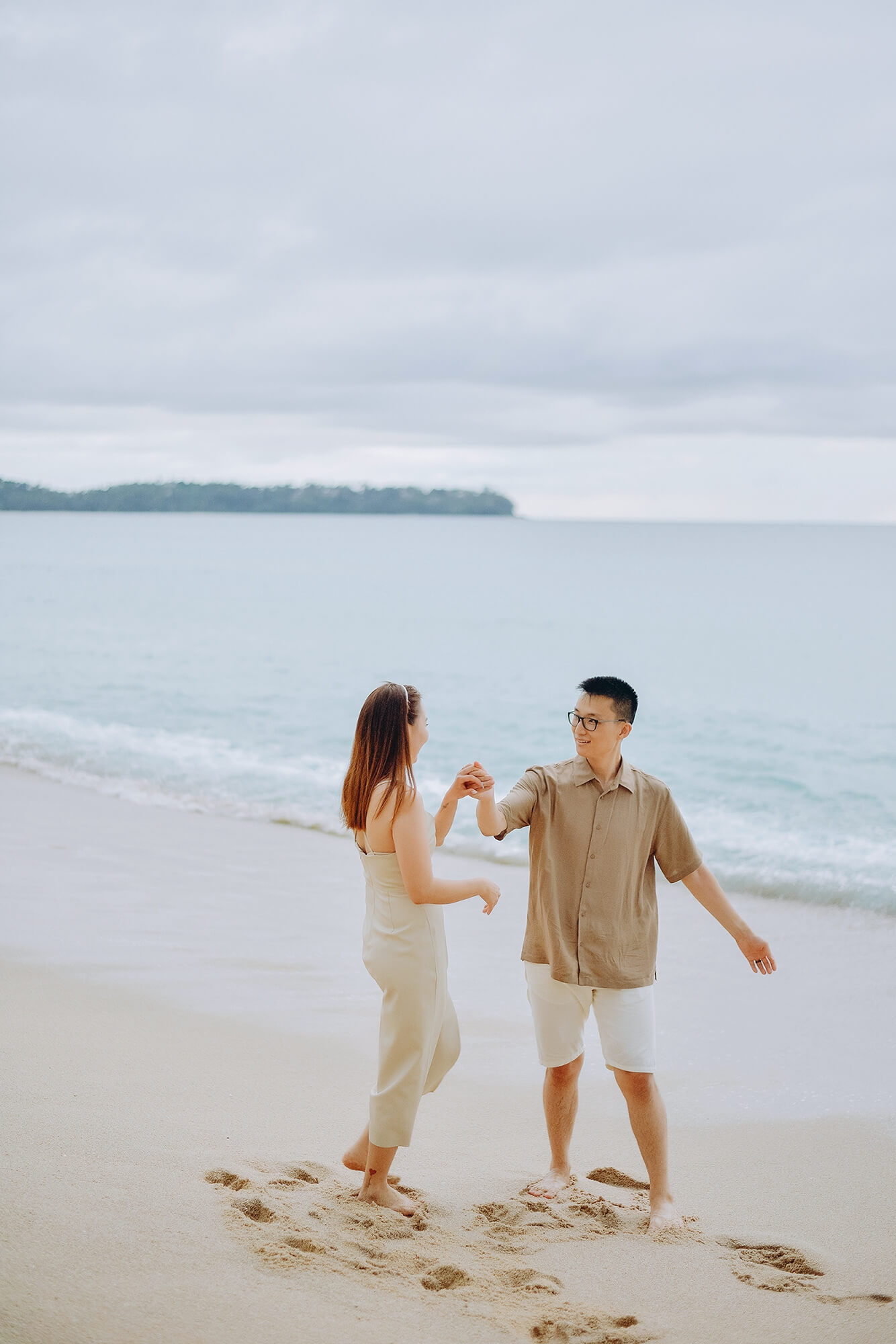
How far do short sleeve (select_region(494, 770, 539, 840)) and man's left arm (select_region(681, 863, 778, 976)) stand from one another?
2.04 feet

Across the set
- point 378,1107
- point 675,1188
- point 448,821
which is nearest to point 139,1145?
point 378,1107

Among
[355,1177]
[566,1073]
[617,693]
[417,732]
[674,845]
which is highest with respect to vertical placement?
[617,693]

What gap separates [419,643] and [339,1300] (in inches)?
1553

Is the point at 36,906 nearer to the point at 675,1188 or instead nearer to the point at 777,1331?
the point at 675,1188

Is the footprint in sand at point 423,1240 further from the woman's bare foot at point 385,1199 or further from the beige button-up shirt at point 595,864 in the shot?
the beige button-up shirt at point 595,864

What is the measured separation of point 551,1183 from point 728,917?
3.85ft

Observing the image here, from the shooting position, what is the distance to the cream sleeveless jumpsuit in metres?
3.61

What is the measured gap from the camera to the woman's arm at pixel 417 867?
350 centimetres

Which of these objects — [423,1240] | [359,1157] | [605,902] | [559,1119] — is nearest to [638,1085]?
[559,1119]

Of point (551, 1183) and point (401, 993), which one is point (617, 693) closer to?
point (401, 993)

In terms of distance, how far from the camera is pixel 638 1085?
383 cm

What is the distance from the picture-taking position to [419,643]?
42.4 m

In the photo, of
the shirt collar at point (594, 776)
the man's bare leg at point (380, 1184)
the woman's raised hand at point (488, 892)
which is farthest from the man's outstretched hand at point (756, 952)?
the man's bare leg at point (380, 1184)

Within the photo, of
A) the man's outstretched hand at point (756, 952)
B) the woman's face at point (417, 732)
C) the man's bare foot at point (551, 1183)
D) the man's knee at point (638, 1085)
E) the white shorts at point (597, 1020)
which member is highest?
the woman's face at point (417, 732)
